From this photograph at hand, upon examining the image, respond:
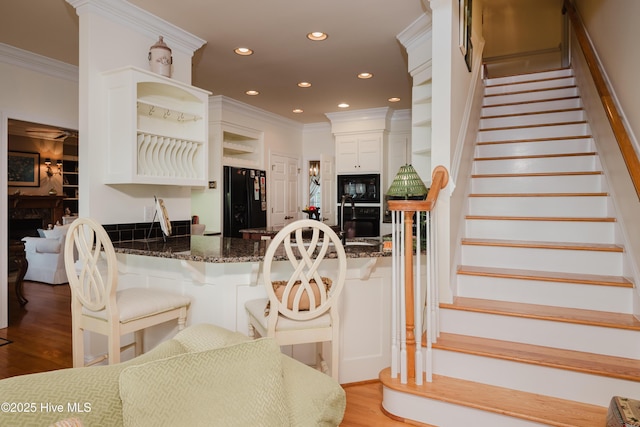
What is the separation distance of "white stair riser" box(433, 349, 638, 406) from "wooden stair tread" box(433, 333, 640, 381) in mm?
27

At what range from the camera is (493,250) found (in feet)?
9.45

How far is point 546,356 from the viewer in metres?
2.17

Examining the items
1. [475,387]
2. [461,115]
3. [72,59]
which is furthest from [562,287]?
[72,59]

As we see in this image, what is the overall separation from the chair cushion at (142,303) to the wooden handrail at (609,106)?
252cm

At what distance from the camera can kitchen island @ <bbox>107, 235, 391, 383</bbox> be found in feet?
8.02

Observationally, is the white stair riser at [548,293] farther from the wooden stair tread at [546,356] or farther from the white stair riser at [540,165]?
the white stair riser at [540,165]

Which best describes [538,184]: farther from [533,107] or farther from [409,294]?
[409,294]

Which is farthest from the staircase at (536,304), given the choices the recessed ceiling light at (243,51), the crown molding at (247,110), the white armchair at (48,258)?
the white armchair at (48,258)

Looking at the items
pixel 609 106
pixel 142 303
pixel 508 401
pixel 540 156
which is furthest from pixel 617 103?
pixel 142 303

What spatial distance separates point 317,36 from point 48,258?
4994mm

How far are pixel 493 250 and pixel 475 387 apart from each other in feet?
3.40

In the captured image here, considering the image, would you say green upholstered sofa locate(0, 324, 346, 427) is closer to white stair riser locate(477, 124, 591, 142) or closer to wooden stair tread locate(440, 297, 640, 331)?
wooden stair tread locate(440, 297, 640, 331)

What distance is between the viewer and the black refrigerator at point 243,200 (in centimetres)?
572

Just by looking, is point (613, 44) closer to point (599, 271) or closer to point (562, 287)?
point (599, 271)
